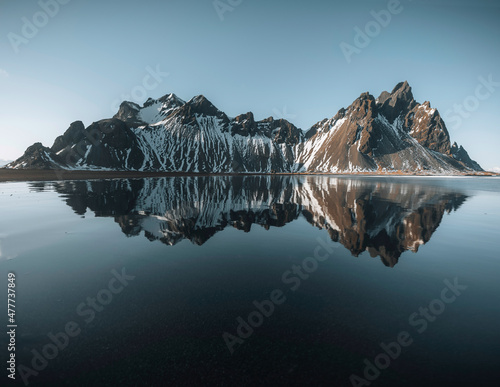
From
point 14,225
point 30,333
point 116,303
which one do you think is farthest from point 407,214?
point 14,225

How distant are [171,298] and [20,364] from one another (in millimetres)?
4823

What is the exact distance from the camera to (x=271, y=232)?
21.6m

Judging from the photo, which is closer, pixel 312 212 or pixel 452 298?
pixel 452 298

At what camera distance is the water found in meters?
6.54

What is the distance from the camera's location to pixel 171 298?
10.2 meters

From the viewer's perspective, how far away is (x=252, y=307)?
9562 mm

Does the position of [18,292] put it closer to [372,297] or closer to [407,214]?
[372,297]

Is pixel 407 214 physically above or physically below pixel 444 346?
above

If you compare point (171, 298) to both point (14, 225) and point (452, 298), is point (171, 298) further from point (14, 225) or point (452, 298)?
point (14, 225)

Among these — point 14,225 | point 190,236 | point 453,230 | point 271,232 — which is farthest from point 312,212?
point 14,225

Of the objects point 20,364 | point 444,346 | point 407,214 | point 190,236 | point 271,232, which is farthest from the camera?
point 407,214

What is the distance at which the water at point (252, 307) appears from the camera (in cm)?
654

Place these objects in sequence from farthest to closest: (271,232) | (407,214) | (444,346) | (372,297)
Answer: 1. (407,214)
2. (271,232)
3. (372,297)
4. (444,346)

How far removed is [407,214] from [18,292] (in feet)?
121
